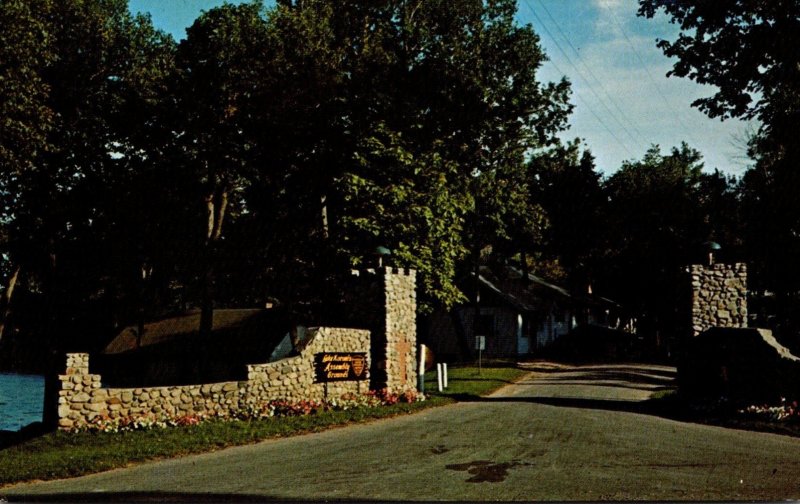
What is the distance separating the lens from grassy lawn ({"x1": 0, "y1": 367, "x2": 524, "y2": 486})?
1250 centimetres

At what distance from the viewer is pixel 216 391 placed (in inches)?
738

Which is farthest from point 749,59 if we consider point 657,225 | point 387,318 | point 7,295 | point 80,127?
point 657,225

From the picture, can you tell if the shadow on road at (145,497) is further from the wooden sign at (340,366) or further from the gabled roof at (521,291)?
the gabled roof at (521,291)

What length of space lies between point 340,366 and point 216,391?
4394 millimetres

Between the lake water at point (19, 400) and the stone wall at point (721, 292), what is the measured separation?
955 inches

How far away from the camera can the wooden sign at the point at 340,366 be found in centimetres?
2150

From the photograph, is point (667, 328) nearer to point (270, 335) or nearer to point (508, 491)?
point (270, 335)

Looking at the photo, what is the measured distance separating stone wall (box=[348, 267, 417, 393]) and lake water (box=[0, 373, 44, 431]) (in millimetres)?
13331

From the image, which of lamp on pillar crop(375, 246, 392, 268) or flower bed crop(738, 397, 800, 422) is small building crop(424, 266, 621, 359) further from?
flower bed crop(738, 397, 800, 422)

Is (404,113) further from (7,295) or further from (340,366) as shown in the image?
(7,295)

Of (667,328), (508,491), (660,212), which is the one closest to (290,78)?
(508,491)

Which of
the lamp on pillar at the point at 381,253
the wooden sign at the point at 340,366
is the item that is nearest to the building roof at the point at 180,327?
the lamp on pillar at the point at 381,253

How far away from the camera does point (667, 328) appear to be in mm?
69500

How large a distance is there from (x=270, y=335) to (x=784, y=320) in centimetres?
3243
